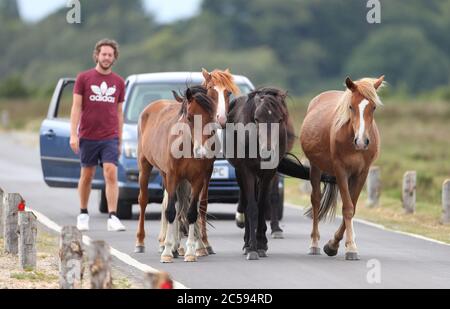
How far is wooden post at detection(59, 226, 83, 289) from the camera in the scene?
11.5m

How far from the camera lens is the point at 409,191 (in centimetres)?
2131

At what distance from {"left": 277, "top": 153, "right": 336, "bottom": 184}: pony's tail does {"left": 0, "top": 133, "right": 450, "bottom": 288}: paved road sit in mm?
831

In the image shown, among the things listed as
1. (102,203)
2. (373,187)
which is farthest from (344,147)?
(373,187)

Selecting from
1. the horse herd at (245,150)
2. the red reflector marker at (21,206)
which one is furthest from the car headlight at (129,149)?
the red reflector marker at (21,206)

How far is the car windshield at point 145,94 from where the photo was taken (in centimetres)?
1967

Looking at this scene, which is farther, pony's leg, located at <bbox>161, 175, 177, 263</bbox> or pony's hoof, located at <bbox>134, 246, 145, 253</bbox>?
pony's hoof, located at <bbox>134, 246, 145, 253</bbox>

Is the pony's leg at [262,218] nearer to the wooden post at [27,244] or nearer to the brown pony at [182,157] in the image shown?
the brown pony at [182,157]

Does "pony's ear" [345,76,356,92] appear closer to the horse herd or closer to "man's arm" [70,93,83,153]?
the horse herd

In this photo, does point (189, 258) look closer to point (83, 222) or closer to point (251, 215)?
point (251, 215)

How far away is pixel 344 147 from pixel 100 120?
347 centimetres

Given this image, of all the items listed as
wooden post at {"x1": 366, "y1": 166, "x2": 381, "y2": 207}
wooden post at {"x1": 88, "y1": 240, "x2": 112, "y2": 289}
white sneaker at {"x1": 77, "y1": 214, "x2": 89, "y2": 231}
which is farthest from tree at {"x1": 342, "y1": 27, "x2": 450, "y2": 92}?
wooden post at {"x1": 88, "y1": 240, "x2": 112, "y2": 289}

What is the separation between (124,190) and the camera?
1908cm

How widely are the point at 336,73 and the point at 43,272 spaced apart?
109914mm
